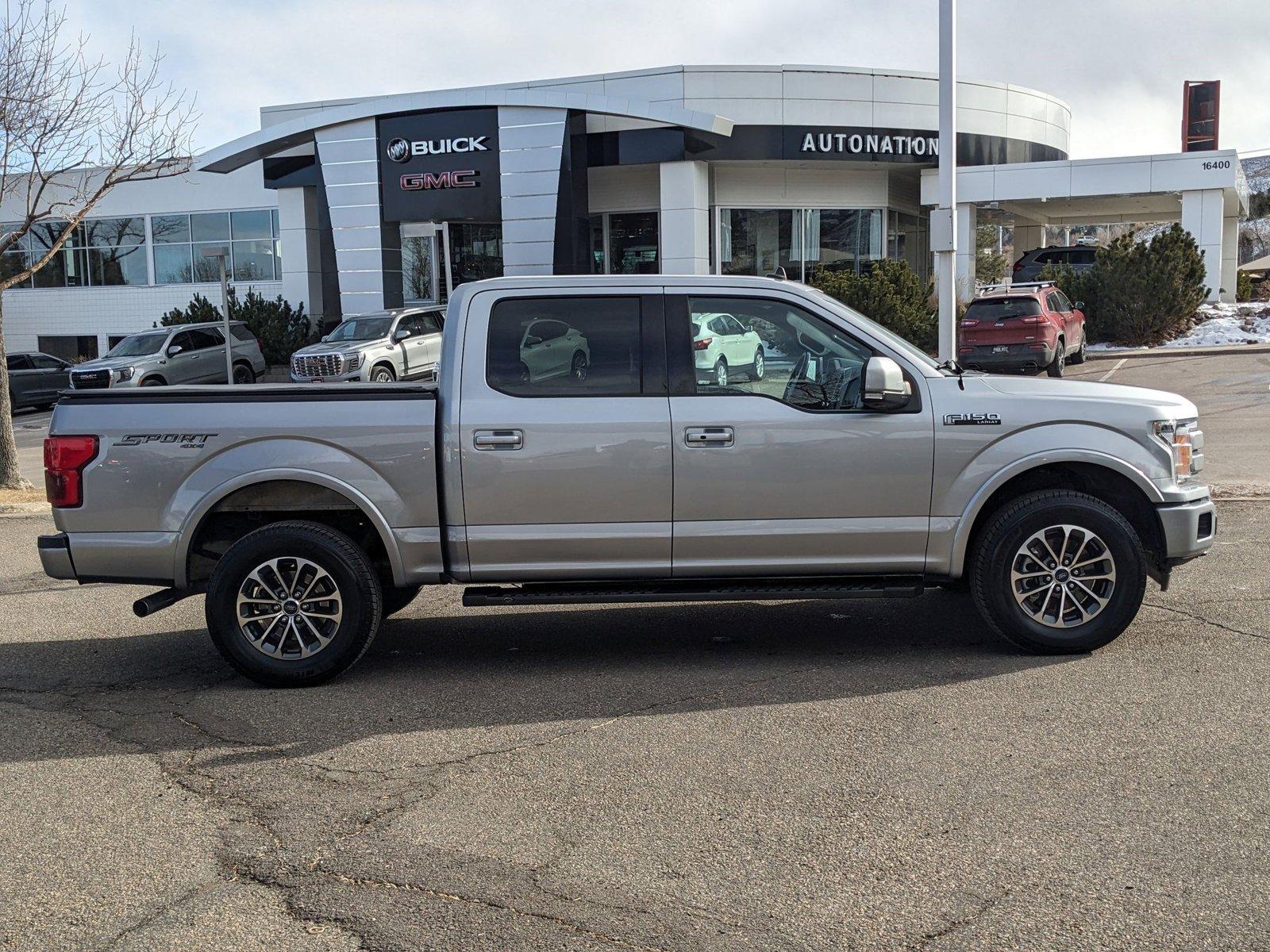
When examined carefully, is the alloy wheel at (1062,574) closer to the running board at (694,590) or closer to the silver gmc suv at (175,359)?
the running board at (694,590)

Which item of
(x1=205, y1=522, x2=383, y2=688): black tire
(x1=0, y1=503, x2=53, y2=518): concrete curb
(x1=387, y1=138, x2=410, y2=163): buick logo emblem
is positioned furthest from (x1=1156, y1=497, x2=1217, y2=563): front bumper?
(x1=387, y1=138, x2=410, y2=163): buick logo emblem

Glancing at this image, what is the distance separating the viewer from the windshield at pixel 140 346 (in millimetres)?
27938

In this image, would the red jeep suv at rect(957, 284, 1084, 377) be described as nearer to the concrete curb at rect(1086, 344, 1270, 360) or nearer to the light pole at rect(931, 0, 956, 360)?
the concrete curb at rect(1086, 344, 1270, 360)

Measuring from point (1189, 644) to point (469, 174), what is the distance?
1031 inches

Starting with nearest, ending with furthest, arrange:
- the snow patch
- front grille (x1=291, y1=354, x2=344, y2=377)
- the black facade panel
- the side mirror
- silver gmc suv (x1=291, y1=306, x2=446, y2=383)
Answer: the side mirror < front grille (x1=291, y1=354, x2=344, y2=377) < silver gmc suv (x1=291, y1=306, x2=446, y2=383) < the snow patch < the black facade panel

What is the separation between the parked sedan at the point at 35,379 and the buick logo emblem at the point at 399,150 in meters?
9.53

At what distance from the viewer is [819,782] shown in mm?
4695

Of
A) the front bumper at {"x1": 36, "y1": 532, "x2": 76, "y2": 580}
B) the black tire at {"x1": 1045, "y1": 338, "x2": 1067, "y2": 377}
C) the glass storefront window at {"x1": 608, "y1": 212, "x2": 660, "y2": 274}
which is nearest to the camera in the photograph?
the front bumper at {"x1": 36, "y1": 532, "x2": 76, "y2": 580}

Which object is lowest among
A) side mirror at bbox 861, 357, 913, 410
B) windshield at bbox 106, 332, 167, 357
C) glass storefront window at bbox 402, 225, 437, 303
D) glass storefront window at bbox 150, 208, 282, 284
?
side mirror at bbox 861, 357, 913, 410

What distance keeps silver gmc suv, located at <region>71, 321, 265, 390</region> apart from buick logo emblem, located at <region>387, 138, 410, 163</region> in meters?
5.81

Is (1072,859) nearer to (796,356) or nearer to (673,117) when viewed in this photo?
(796,356)

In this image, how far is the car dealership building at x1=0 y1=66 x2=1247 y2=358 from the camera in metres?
29.7

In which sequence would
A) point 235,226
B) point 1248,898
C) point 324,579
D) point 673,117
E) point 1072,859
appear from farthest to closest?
point 235,226
point 673,117
point 324,579
point 1072,859
point 1248,898

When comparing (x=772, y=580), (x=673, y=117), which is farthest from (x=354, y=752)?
(x=673, y=117)
